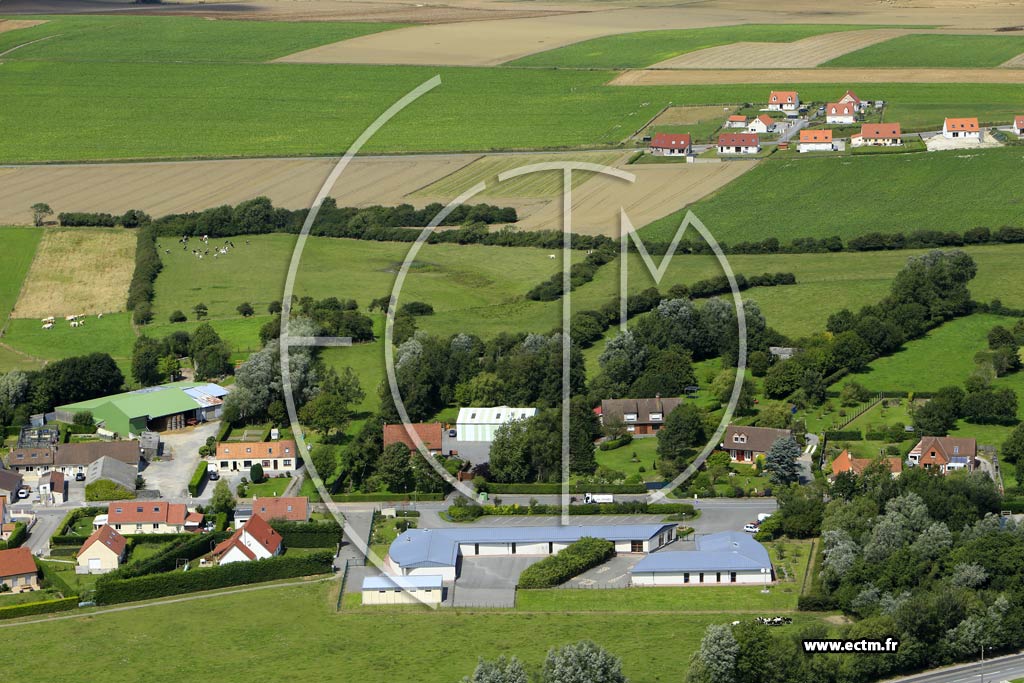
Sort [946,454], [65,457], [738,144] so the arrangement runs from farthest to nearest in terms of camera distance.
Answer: [738,144]
[65,457]
[946,454]

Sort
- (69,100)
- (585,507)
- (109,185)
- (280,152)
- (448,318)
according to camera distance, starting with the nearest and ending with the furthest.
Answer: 1. (585,507)
2. (448,318)
3. (109,185)
4. (280,152)
5. (69,100)

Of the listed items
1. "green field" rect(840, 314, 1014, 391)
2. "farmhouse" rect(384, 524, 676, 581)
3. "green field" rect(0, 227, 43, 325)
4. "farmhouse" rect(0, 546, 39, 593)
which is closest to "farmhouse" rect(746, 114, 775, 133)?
"green field" rect(840, 314, 1014, 391)

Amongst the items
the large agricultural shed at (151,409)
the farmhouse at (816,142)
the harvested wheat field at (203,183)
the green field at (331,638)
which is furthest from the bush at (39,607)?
the farmhouse at (816,142)

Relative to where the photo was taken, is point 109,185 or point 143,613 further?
point 109,185

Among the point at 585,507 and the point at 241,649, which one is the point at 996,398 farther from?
the point at 241,649

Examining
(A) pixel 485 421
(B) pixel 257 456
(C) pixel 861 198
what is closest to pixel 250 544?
(B) pixel 257 456

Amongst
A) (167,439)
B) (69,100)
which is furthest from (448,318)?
(69,100)

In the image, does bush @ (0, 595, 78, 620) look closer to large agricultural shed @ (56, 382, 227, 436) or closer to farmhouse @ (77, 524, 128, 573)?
farmhouse @ (77, 524, 128, 573)

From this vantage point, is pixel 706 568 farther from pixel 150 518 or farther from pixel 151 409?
pixel 151 409
